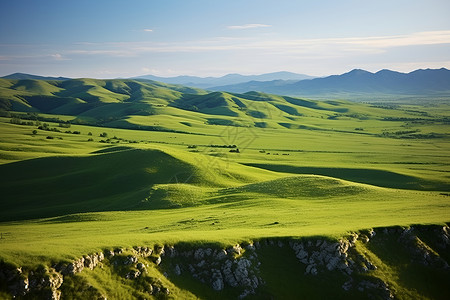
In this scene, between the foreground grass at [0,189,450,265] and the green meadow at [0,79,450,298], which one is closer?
the foreground grass at [0,189,450,265]

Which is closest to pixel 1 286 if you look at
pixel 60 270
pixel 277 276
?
pixel 60 270

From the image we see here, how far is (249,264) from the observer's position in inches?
1575

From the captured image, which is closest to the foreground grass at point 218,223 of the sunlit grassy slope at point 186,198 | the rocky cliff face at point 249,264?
the sunlit grassy slope at point 186,198

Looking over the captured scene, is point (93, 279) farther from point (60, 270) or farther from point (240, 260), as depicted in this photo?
point (240, 260)

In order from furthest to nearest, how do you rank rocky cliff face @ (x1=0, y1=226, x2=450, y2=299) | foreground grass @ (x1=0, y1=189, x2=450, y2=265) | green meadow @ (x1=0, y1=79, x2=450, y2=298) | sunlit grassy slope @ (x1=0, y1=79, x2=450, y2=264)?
1. sunlit grassy slope @ (x1=0, y1=79, x2=450, y2=264)
2. green meadow @ (x1=0, y1=79, x2=450, y2=298)
3. foreground grass @ (x1=0, y1=189, x2=450, y2=265)
4. rocky cliff face @ (x1=0, y1=226, x2=450, y2=299)

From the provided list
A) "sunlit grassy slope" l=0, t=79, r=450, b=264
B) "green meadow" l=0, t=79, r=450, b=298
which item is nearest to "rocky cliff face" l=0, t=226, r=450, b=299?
"green meadow" l=0, t=79, r=450, b=298

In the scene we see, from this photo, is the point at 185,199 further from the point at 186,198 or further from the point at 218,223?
the point at 218,223

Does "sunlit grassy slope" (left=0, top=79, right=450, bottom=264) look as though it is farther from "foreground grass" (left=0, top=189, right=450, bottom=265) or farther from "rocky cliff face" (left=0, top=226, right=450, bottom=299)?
"rocky cliff face" (left=0, top=226, right=450, bottom=299)

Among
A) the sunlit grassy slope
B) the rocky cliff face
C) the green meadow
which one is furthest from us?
the sunlit grassy slope

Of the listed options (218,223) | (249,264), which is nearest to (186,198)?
(218,223)

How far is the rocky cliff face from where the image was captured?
32562mm

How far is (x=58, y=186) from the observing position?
9006 cm

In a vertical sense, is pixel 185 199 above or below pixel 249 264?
below

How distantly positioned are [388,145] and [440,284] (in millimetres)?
158826
